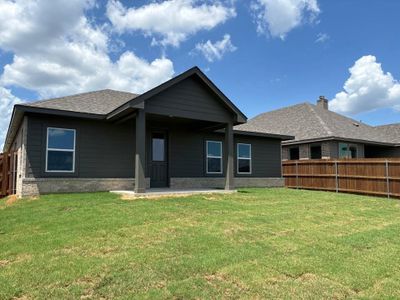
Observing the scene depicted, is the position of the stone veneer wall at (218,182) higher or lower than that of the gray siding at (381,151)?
lower

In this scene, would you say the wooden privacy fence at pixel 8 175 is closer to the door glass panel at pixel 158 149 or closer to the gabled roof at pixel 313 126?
the door glass panel at pixel 158 149

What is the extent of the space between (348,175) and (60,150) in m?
13.2

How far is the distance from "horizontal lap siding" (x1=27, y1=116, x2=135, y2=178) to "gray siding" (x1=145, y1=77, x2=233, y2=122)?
7.91 ft

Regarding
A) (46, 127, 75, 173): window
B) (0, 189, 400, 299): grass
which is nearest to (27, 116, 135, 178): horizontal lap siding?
(46, 127, 75, 173): window

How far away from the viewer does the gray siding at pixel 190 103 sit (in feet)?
35.8

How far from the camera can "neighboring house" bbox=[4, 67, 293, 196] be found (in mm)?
10477

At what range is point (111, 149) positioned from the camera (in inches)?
480

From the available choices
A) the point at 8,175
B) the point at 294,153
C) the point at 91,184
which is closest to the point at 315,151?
the point at 294,153

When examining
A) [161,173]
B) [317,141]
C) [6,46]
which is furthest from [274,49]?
[6,46]

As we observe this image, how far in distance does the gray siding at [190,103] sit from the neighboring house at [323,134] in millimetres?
5082

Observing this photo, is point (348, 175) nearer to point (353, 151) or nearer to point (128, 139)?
point (353, 151)

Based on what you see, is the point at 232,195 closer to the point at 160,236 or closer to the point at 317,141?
the point at 160,236

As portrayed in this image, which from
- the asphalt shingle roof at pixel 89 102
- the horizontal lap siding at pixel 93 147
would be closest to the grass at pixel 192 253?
the horizontal lap siding at pixel 93 147

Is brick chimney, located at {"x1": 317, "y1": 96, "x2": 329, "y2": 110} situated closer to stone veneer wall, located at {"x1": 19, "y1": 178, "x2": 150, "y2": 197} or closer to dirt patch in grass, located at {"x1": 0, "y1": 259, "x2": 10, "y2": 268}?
stone veneer wall, located at {"x1": 19, "y1": 178, "x2": 150, "y2": 197}
